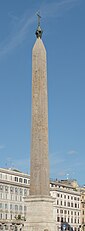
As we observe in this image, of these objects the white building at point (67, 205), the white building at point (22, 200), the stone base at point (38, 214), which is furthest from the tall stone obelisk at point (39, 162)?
the white building at point (67, 205)

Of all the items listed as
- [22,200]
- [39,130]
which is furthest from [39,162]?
[22,200]

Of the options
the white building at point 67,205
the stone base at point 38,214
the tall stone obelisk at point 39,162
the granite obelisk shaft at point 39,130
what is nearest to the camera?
the stone base at point 38,214

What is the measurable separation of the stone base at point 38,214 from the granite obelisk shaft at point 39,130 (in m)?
0.60

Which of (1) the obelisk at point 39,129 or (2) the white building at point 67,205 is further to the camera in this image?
(2) the white building at point 67,205

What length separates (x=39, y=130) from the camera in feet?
139

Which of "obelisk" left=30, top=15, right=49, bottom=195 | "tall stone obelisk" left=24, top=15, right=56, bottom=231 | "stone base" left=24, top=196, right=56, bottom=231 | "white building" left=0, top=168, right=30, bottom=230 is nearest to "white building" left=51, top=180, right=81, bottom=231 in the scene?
"white building" left=0, top=168, right=30, bottom=230

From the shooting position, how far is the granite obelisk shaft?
41.7 m

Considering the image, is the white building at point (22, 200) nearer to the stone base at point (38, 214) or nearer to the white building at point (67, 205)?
the white building at point (67, 205)

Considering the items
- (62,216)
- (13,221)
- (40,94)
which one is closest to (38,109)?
(40,94)

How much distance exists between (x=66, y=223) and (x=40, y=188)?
78229 millimetres

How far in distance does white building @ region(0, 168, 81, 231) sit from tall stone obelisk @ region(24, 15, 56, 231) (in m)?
55.3

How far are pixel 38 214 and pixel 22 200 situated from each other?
210 ft

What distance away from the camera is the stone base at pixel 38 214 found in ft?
135

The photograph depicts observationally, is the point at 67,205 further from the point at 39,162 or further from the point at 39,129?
the point at 39,129
